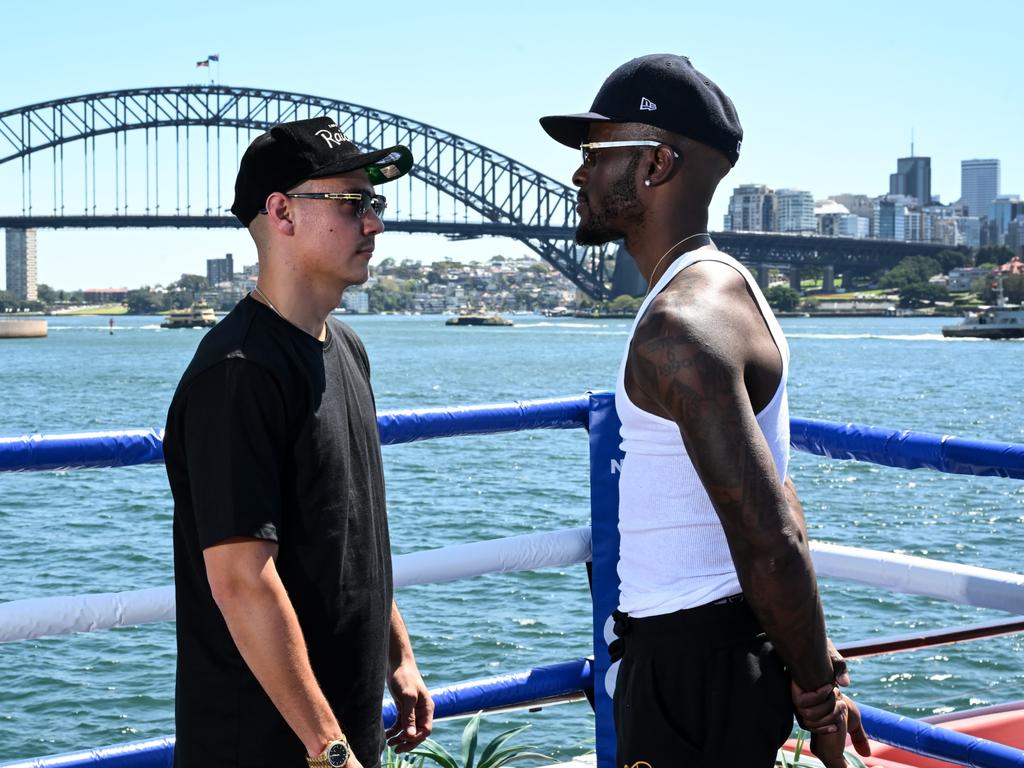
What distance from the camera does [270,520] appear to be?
1726 mm

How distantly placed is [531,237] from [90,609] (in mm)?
77396

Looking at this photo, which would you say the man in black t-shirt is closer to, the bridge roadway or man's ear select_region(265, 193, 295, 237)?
man's ear select_region(265, 193, 295, 237)

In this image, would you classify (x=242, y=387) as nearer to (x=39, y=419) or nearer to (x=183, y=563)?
(x=183, y=563)

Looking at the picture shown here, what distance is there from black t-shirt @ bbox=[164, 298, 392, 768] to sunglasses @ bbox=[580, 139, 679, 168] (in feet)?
1.51

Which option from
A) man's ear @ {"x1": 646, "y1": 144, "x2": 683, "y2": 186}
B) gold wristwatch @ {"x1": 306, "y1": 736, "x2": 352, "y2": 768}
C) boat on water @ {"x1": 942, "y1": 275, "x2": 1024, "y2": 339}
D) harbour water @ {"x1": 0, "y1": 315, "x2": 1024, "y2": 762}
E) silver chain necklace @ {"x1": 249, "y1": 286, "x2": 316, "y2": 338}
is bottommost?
harbour water @ {"x1": 0, "y1": 315, "x2": 1024, "y2": 762}

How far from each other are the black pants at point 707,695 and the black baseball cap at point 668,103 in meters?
0.64

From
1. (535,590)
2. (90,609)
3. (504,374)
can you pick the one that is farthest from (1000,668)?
(504,374)

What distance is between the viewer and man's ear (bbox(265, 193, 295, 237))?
75.4 inches

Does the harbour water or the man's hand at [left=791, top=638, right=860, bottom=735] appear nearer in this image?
the man's hand at [left=791, top=638, right=860, bottom=735]

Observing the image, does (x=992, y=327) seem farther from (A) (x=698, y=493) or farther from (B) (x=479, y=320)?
(A) (x=698, y=493)

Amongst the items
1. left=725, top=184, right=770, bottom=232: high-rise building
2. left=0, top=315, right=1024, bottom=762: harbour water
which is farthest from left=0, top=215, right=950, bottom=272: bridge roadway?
left=725, top=184, right=770, bottom=232: high-rise building

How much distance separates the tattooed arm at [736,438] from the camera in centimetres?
164

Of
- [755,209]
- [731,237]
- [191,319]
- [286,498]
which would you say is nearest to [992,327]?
[731,237]

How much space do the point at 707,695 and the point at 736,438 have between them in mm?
335
